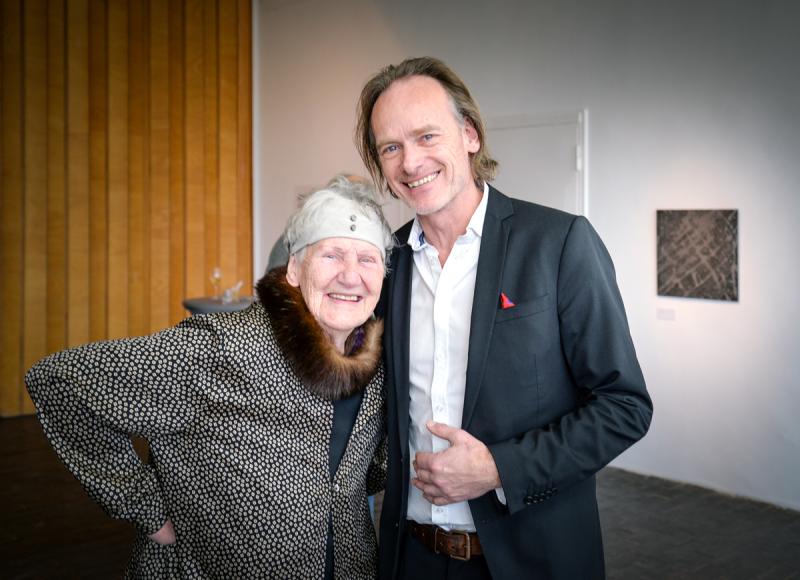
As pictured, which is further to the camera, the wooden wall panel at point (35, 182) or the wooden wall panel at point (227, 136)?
the wooden wall panel at point (227, 136)

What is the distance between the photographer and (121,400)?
5.83ft

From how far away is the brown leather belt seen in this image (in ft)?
6.15

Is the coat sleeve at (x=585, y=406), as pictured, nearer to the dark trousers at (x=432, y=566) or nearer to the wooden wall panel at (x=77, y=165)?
the dark trousers at (x=432, y=566)

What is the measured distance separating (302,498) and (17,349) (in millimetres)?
7192

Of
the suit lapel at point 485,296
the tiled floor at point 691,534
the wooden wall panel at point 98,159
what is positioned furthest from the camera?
the wooden wall panel at point 98,159

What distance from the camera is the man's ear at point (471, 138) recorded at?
2137mm

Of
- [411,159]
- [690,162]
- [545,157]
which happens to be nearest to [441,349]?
[411,159]

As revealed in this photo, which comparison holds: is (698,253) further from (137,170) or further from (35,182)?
(35,182)

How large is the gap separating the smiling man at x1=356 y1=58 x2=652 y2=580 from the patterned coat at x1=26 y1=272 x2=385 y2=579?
0.21 meters

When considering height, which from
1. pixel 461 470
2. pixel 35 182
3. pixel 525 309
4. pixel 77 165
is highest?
pixel 77 165

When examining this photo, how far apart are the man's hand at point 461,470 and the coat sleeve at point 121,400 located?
0.60m

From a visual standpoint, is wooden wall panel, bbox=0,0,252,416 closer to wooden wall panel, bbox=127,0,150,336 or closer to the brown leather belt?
wooden wall panel, bbox=127,0,150,336

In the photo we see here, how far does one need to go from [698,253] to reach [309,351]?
4411 mm

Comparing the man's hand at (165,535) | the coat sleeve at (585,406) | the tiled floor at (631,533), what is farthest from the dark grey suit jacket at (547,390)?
the tiled floor at (631,533)
